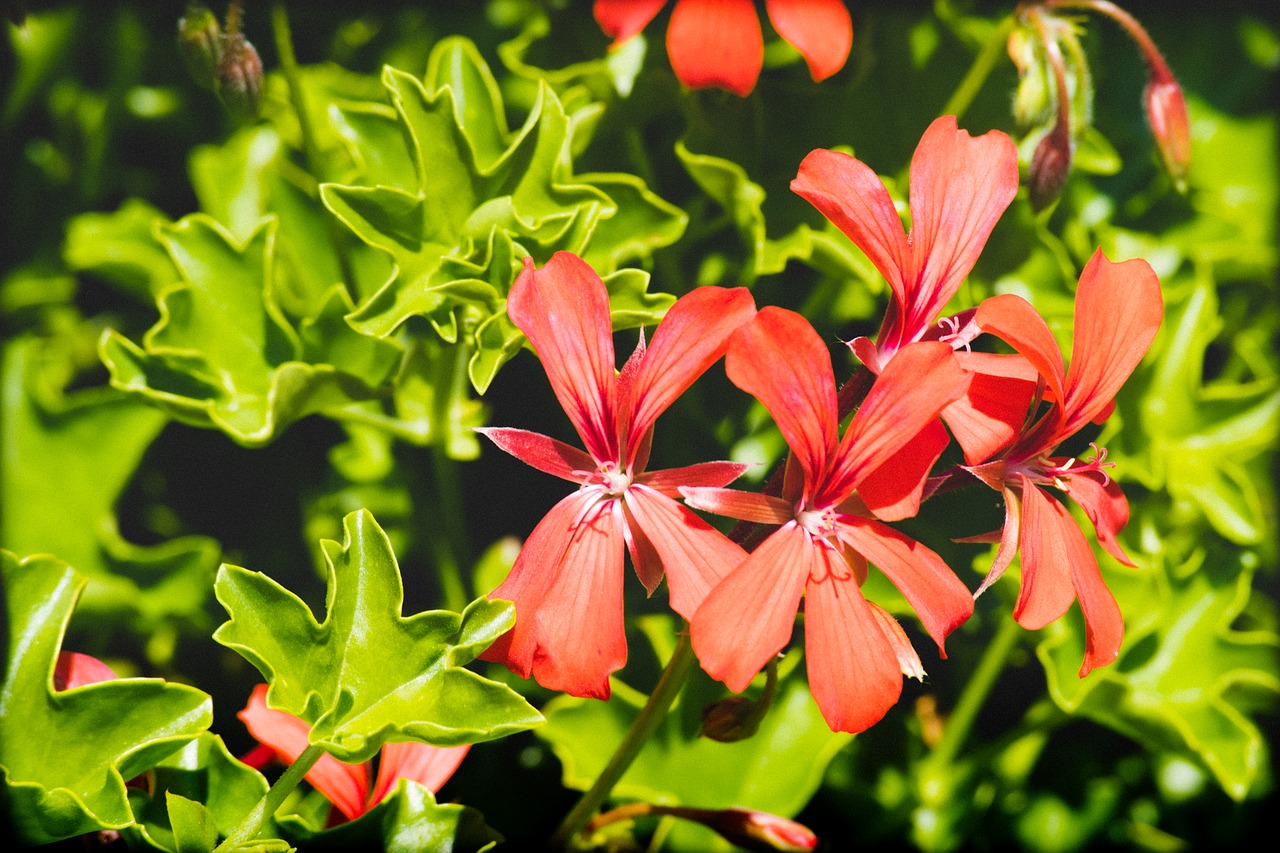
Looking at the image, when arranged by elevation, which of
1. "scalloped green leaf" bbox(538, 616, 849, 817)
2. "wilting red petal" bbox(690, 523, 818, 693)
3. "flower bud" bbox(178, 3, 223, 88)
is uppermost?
"flower bud" bbox(178, 3, 223, 88)

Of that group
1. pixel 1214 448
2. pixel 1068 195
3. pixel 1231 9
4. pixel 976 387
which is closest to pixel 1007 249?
pixel 1068 195

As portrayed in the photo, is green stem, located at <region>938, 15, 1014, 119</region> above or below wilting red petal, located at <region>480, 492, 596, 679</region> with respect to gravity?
above

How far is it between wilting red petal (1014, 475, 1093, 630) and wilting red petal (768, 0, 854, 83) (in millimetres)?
381

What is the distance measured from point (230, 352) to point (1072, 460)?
70 centimetres

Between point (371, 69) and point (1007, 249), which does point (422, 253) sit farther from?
point (1007, 249)

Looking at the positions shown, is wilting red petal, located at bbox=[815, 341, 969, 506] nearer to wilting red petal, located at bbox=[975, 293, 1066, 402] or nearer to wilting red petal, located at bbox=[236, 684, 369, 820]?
wilting red petal, located at bbox=[975, 293, 1066, 402]

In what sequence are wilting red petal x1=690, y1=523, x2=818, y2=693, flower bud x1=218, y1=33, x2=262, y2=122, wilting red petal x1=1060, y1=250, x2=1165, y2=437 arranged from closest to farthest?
1. wilting red petal x1=690, y1=523, x2=818, y2=693
2. wilting red petal x1=1060, y1=250, x2=1165, y2=437
3. flower bud x1=218, y1=33, x2=262, y2=122

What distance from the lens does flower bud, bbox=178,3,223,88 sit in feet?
3.07

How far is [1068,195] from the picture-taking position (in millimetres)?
1148

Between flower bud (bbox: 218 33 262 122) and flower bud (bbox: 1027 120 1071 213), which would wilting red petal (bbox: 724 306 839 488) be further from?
flower bud (bbox: 218 33 262 122)

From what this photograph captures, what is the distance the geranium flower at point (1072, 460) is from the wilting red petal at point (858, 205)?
8 centimetres

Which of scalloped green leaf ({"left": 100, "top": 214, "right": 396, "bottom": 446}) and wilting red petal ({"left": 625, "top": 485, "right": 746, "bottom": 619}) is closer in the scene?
wilting red petal ({"left": 625, "top": 485, "right": 746, "bottom": 619})

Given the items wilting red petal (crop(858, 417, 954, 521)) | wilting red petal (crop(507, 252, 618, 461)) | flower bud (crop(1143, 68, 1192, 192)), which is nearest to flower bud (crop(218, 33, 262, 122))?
wilting red petal (crop(507, 252, 618, 461))

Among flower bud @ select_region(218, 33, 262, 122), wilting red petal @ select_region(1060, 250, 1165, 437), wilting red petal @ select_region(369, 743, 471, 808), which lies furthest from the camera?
flower bud @ select_region(218, 33, 262, 122)
